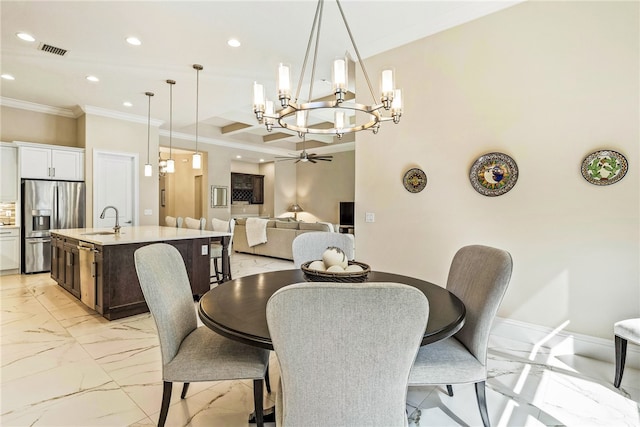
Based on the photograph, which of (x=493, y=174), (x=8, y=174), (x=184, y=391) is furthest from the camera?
(x=8, y=174)

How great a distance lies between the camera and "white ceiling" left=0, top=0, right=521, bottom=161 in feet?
9.45

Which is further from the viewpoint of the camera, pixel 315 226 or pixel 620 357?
pixel 315 226

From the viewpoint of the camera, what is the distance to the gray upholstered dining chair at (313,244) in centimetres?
265

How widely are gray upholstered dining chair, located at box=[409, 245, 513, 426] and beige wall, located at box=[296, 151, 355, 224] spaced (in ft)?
26.0

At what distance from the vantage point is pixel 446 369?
1523 millimetres

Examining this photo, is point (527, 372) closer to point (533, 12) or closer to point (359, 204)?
point (359, 204)

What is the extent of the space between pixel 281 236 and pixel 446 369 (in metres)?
5.43

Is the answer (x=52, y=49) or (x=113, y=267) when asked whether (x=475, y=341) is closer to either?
(x=113, y=267)

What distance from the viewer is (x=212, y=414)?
1.85 meters

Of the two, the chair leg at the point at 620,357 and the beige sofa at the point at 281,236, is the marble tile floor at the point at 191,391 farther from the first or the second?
the beige sofa at the point at 281,236

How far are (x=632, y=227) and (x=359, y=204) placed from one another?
2.33 meters

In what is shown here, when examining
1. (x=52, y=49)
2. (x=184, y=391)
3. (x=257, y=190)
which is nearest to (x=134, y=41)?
(x=52, y=49)

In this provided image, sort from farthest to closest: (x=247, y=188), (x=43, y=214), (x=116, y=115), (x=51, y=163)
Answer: (x=247, y=188)
(x=116, y=115)
(x=51, y=163)
(x=43, y=214)

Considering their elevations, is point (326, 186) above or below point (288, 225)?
above
